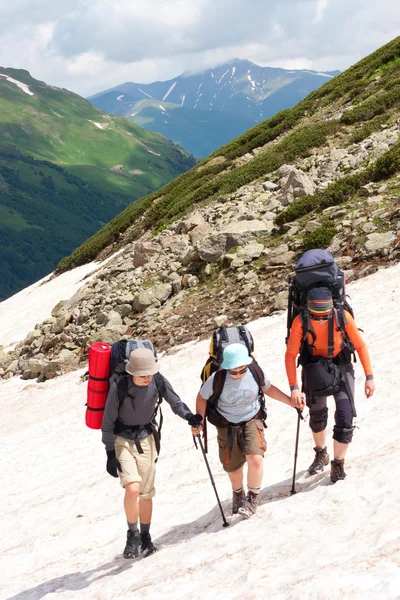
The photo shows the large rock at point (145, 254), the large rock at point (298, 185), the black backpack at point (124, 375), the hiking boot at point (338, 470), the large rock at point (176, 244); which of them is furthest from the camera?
the large rock at point (145, 254)

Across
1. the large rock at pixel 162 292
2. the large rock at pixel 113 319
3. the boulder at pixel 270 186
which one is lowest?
the large rock at pixel 113 319

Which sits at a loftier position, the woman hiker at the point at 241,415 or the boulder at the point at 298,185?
the boulder at the point at 298,185

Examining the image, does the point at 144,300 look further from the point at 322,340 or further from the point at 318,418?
the point at 322,340

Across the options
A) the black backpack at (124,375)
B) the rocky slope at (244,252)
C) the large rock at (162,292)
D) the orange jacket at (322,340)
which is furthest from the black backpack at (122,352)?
the large rock at (162,292)

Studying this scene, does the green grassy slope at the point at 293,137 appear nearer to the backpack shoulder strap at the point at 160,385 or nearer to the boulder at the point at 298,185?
the boulder at the point at 298,185

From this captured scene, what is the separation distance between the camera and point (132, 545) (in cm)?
675

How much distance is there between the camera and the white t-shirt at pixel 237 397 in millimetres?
6180

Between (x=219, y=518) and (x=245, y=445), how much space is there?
54.1 inches

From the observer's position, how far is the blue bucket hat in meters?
5.95

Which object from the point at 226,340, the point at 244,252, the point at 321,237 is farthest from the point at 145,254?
the point at 226,340

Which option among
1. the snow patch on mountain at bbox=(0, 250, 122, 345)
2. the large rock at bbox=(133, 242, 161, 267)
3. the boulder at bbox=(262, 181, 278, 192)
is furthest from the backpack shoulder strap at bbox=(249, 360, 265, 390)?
the snow patch on mountain at bbox=(0, 250, 122, 345)

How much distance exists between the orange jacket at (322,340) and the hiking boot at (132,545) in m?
2.81

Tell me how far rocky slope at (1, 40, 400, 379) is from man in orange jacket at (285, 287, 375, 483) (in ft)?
31.2

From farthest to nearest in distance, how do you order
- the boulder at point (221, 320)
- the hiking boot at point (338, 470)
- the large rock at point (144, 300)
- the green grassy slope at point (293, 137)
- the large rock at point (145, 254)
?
the green grassy slope at point (293, 137)
the large rock at point (145, 254)
the large rock at point (144, 300)
the boulder at point (221, 320)
the hiking boot at point (338, 470)
